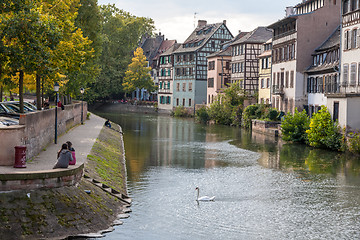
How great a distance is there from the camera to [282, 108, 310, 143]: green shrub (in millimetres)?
51000

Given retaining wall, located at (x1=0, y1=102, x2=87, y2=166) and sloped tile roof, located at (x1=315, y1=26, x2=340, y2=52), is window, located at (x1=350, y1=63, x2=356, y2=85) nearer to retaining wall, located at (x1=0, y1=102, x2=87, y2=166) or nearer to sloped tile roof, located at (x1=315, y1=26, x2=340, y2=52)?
sloped tile roof, located at (x1=315, y1=26, x2=340, y2=52)

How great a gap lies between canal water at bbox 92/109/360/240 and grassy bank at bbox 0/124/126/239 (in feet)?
3.07

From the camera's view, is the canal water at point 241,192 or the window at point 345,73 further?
the window at point 345,73

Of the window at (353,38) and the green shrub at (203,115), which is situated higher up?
the window at (353,38)

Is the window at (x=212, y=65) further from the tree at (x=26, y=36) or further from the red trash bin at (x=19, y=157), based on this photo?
the red trash bin at (x=19, y=157)

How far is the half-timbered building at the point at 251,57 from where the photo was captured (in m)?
82.3

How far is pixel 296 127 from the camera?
51.2m

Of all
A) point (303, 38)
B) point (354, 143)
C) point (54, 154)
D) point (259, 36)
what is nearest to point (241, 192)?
point (54, 154)

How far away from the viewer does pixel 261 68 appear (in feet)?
250

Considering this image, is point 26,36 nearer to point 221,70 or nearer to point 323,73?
point 323,73

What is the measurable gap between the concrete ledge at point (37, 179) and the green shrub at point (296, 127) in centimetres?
3363

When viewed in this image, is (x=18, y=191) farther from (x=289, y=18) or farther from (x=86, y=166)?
(x=289, y=18)

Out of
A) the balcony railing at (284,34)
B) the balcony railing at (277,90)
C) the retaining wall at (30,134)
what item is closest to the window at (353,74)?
the balcony railing at (284,34)

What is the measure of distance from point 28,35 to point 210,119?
57.5 m
